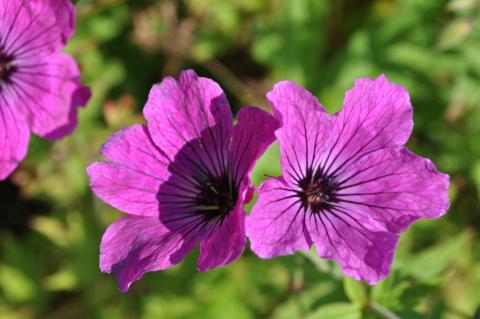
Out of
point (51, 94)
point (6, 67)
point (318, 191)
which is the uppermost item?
point (6, 67)

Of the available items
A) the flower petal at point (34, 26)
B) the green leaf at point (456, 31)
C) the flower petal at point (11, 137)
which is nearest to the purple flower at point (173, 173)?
the flower petal at point (11, 137)

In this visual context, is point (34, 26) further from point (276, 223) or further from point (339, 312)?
point (339, 312)

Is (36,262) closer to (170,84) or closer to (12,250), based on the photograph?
(12,250)

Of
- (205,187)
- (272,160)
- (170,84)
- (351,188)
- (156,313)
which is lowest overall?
(156,313)

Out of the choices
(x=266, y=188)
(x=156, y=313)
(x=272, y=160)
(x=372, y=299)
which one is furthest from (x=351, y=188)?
(x=156, y=313)

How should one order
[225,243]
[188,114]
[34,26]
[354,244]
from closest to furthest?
[225,243] < [354,244] < [188,114] < [34,26]

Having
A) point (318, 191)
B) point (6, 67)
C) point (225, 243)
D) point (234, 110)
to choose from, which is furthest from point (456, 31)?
point (6, 67)

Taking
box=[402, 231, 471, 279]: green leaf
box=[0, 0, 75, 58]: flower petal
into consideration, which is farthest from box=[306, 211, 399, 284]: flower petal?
box=[0, 0, 75, 58]: flower petal
